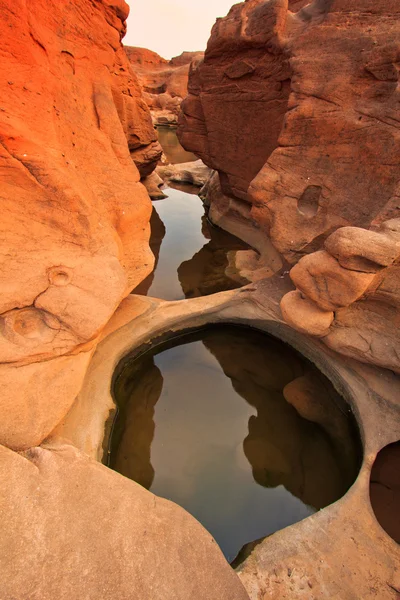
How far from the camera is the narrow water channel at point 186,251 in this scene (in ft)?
20.0

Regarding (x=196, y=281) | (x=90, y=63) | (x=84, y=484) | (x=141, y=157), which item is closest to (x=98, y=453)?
(x=84, y=484)

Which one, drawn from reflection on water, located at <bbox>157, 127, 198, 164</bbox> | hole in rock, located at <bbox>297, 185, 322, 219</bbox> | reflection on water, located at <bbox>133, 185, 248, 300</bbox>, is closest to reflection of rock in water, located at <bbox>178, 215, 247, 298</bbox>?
reflection on water, located at <bbox>133, 185, 248, 300</bbox>

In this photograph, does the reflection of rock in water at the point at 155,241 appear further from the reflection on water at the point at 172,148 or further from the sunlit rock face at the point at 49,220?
the reflection on water at the point at 172,148

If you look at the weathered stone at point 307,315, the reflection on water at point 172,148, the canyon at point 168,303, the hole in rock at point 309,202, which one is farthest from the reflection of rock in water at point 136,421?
the reflection on water at point 172,148

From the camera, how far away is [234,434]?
11.5ft

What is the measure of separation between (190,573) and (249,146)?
20.8ft

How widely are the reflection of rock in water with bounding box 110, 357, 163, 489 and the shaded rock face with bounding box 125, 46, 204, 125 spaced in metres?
23.2

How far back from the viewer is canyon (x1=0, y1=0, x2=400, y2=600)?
1.83 metres

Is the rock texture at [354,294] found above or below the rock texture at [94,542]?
above

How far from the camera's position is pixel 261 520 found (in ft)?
9.25

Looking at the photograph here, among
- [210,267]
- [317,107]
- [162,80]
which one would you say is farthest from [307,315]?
[162,80]

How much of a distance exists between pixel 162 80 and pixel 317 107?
28613 millimetres

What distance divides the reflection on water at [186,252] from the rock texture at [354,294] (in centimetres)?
269

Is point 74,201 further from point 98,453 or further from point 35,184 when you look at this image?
point 98,453
